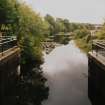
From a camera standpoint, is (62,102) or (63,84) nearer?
(62,102)

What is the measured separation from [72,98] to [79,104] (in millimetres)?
1563

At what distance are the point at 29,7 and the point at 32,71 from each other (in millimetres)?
10272

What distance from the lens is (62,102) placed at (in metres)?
19.8

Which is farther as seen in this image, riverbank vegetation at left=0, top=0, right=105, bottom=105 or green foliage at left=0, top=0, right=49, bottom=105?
green foliage at left=0, top=0, right=49, bottom=105

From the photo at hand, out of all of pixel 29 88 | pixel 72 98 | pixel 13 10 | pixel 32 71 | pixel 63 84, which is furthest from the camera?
pixel 13 10

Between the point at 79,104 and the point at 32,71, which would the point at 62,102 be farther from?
the point at 32,71

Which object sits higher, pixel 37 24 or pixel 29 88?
pixel 37 24

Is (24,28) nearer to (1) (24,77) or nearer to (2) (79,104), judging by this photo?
(1) (24,77)

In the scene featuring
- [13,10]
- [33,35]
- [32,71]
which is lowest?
[32,71]

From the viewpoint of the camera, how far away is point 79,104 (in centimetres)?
1947

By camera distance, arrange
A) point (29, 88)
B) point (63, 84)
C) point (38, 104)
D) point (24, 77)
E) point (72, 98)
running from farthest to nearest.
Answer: point (24, 77) < point (63, 84) < point (29, 88) < point (72, 98) < point (38, 104)

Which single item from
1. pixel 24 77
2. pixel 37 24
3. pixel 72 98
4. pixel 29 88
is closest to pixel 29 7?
pixel 37 24

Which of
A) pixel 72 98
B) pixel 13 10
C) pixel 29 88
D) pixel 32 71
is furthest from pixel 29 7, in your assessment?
pixel 72 98

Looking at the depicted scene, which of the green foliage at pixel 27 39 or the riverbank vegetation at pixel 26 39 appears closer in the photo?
the riverbank vegetation at pixel 26 39
